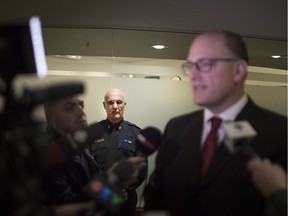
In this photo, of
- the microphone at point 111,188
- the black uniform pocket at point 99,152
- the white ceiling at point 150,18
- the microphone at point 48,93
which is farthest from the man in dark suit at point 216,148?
the white ceiling at point 150,18

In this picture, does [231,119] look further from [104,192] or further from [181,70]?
[104,192]

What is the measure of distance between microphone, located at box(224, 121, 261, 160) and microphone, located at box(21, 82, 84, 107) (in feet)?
1.56

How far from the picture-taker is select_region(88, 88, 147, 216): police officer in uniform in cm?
127

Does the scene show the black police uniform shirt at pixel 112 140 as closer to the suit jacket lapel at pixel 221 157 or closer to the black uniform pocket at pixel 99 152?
the black uniform pocket at pixel 99 152

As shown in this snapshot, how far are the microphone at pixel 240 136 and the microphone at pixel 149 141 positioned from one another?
0.26m

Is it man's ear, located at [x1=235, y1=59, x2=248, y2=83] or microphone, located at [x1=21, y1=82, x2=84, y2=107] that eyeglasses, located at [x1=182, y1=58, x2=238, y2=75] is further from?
microphone, located at [x1=21, y1=82, x2=84, y2=107]

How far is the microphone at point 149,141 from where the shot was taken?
1.17 m

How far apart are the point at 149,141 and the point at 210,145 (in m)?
0.22

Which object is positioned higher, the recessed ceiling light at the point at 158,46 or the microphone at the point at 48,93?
the recessed ceiling light at the point at 158,46

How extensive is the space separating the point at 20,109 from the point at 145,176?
526 millimetres

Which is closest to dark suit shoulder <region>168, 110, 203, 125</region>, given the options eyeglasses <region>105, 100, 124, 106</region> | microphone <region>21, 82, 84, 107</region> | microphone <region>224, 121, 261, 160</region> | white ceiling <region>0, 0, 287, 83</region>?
microphone <region>224, 121, 261, 160</region>

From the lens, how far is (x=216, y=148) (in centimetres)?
110

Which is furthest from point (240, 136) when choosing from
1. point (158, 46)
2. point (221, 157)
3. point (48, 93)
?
point (158, 46)

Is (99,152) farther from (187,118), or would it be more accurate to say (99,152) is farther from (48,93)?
(48,93)
